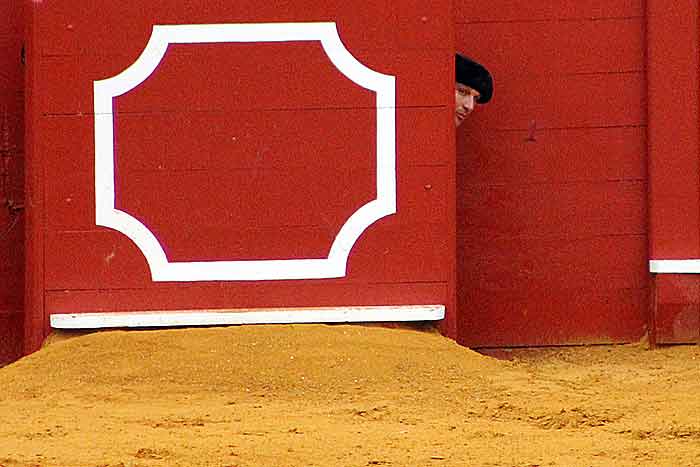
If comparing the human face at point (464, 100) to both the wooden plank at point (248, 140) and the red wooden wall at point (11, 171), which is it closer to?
the wooden plank at point (248, 140)

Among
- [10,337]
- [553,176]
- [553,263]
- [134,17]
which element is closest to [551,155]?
[553,176]

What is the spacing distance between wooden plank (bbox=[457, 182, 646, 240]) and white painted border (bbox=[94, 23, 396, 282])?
0.63 meters

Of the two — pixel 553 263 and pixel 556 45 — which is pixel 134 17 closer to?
pixel 556 45

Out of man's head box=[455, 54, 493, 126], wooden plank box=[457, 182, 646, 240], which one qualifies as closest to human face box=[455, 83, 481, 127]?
man's head box=[455, 54, 493, 126]

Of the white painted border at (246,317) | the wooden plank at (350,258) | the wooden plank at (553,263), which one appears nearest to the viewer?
the white painted border at (246,317)

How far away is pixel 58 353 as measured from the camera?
477 centimetres

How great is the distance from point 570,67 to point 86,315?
1936 mm

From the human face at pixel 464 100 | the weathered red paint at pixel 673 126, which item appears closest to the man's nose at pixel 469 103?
the human face at pixel 464 100

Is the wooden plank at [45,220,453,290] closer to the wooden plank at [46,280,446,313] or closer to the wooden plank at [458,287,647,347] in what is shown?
the wooden plank at [46,280,446,313]

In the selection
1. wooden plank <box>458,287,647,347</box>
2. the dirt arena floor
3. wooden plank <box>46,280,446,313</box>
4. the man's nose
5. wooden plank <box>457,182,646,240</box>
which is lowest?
the dirt arena floor

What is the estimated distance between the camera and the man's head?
5352 millimetres

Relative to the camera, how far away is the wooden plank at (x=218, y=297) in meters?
5.04

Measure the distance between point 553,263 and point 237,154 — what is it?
4.21ft

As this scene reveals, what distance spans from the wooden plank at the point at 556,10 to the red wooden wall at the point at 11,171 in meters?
1.63
